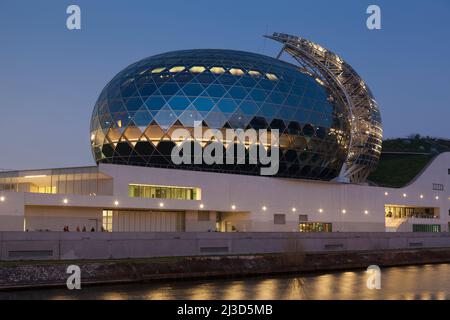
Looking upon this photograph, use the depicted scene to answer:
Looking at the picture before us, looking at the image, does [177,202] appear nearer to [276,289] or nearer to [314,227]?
[314,227]

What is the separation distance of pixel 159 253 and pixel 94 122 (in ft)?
89.3

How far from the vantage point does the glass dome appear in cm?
6681

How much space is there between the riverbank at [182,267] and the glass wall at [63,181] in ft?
45.5

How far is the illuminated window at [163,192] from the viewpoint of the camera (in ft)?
200

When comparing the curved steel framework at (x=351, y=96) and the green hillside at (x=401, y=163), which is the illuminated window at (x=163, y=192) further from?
the green hillside at (x=401, y=163)

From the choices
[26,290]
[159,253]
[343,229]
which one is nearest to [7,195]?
[159,253]

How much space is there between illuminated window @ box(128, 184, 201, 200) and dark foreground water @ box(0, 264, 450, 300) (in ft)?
60.5

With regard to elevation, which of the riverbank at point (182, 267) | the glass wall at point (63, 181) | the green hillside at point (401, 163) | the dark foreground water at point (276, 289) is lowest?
the dark foreground water at point (276, 289)

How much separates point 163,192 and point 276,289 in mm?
25009

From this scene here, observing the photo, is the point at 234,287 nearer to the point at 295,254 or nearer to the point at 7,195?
the point at 295,254

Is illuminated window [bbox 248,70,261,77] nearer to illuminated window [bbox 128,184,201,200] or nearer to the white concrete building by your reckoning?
the white concrete building

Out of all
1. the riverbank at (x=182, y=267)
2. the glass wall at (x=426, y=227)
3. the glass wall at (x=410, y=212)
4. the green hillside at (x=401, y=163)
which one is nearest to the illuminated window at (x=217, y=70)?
the riverbank at (x=182, y=267)

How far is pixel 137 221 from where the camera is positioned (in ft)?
207

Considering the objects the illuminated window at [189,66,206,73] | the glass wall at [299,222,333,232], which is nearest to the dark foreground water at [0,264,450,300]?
the glass wall at [299,222,333,232]
